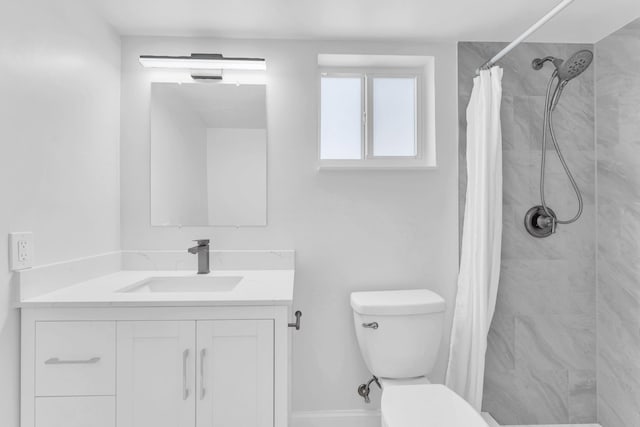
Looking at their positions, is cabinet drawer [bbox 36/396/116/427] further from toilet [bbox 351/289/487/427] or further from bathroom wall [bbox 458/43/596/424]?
bathroom wall [bbox 458/43/596/424]

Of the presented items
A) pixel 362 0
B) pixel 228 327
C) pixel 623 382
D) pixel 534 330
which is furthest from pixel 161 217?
pixel 623 382

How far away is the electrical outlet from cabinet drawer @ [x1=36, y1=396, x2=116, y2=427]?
468 millimetres

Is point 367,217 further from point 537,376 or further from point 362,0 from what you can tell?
point 537,376

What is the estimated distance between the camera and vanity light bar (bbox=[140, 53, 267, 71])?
200 centimetres

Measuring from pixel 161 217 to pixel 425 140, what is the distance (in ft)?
5.01

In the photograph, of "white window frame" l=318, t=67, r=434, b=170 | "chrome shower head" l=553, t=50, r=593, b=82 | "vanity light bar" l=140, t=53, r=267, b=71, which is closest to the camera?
"chrome shower head" l=553, t=50, r=593, b=82

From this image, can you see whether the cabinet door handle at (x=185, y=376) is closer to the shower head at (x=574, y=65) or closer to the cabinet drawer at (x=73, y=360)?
the cabinet drawer at (x=73, y=360)

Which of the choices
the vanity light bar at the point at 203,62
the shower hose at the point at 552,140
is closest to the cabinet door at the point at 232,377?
the vanity light bar at the point at 203,62

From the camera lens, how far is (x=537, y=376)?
2156 millimetres

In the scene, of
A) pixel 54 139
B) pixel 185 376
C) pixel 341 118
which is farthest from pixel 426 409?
pixel 54 139

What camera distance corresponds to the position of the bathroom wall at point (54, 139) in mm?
1303

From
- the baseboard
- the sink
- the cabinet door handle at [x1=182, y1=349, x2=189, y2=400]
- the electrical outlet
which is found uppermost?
the electrical outlet

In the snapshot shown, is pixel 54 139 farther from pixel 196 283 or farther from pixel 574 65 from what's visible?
pixel 574 65

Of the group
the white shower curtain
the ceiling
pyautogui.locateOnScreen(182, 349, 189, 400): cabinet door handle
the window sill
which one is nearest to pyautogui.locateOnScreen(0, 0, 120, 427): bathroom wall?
the ceiling
